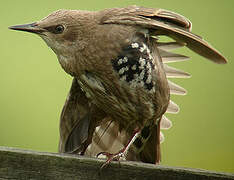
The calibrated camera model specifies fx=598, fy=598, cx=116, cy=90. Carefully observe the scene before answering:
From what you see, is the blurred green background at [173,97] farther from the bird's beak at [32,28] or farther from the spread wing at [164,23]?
the bird's beak at [32,28]

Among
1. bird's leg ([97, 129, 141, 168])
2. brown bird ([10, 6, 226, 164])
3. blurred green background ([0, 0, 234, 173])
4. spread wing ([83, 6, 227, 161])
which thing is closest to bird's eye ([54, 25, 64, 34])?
brown bird ([10, 6, 226, 164])

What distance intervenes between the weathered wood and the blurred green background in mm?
1139

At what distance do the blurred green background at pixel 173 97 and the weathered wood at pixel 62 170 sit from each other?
114cm

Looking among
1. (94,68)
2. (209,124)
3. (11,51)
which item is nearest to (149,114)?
(94,68)

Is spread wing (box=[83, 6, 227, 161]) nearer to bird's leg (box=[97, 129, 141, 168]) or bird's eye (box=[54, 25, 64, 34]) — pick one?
bird's eye (box=[54, 25, 64, 34])

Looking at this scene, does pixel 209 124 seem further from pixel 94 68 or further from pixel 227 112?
pixel 94 68

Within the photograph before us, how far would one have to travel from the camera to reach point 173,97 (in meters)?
3.51

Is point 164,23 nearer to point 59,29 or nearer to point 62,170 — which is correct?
point 59,29

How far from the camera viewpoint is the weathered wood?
85.2 inches

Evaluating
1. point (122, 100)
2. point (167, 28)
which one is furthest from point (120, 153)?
point (167, 28)

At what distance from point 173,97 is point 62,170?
1447 millimetres

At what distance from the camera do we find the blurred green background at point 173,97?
11.1 ft

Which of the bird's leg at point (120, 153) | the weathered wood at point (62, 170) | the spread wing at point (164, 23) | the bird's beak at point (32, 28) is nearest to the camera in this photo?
the weathered wood at point (62, 170)

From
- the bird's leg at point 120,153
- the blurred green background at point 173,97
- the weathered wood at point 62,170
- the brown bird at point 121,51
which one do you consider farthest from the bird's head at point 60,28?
the blurred green background at point 173,97
